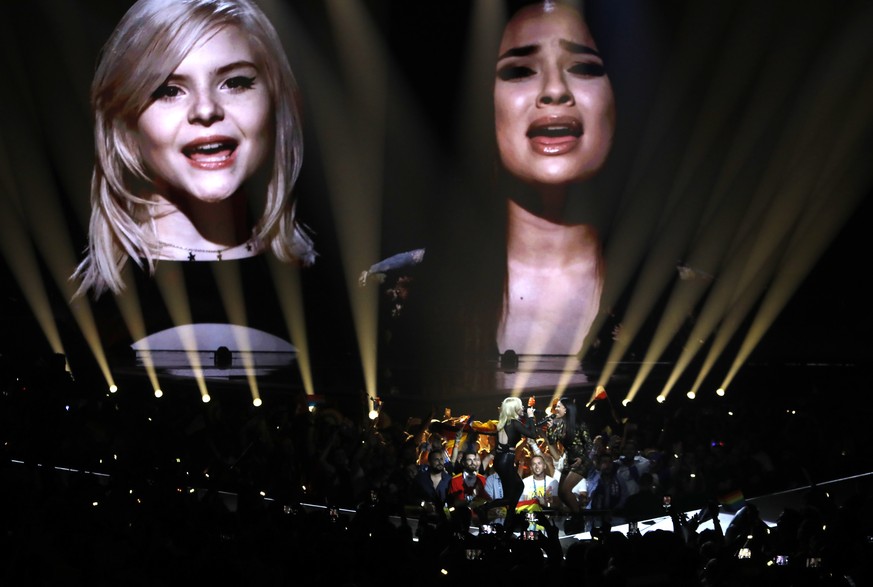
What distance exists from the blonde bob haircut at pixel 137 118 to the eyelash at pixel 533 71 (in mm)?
2368

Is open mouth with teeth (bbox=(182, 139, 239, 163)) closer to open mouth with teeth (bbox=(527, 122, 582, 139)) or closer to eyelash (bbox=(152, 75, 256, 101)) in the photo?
eyelash (bbox=(152, 75, 256, 101))

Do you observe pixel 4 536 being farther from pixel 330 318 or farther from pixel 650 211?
pixel 650 211

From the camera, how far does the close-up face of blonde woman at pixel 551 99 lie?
1109 centimetres

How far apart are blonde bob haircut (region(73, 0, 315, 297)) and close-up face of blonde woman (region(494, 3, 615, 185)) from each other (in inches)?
94.6

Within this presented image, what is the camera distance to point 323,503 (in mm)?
8312

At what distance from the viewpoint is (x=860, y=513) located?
16.3ft

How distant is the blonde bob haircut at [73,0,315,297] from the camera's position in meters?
10.7

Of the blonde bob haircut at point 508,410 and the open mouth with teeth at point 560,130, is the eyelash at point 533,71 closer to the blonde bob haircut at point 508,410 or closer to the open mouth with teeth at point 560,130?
the open mouth with teeth at point 560,130

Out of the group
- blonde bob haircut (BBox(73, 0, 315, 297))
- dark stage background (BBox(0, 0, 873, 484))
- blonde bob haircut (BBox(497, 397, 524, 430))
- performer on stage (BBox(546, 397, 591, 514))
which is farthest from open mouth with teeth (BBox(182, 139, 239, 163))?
performer on stage (BBox(546, 397, 591, 514))

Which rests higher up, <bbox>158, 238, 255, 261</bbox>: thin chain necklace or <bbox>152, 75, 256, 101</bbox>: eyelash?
<bbox>152, 75, 256, 101</bbox>: eyelash

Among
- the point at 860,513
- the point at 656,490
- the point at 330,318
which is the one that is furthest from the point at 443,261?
the point at 860,513

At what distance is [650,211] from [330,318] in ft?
12.6

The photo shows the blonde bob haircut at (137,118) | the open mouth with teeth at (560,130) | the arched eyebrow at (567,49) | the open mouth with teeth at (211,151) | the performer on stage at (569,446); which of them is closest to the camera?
the performer on stage at (569,446)

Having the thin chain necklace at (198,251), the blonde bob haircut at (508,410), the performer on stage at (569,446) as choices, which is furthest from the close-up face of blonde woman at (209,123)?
the performer on stage at (569,446)
